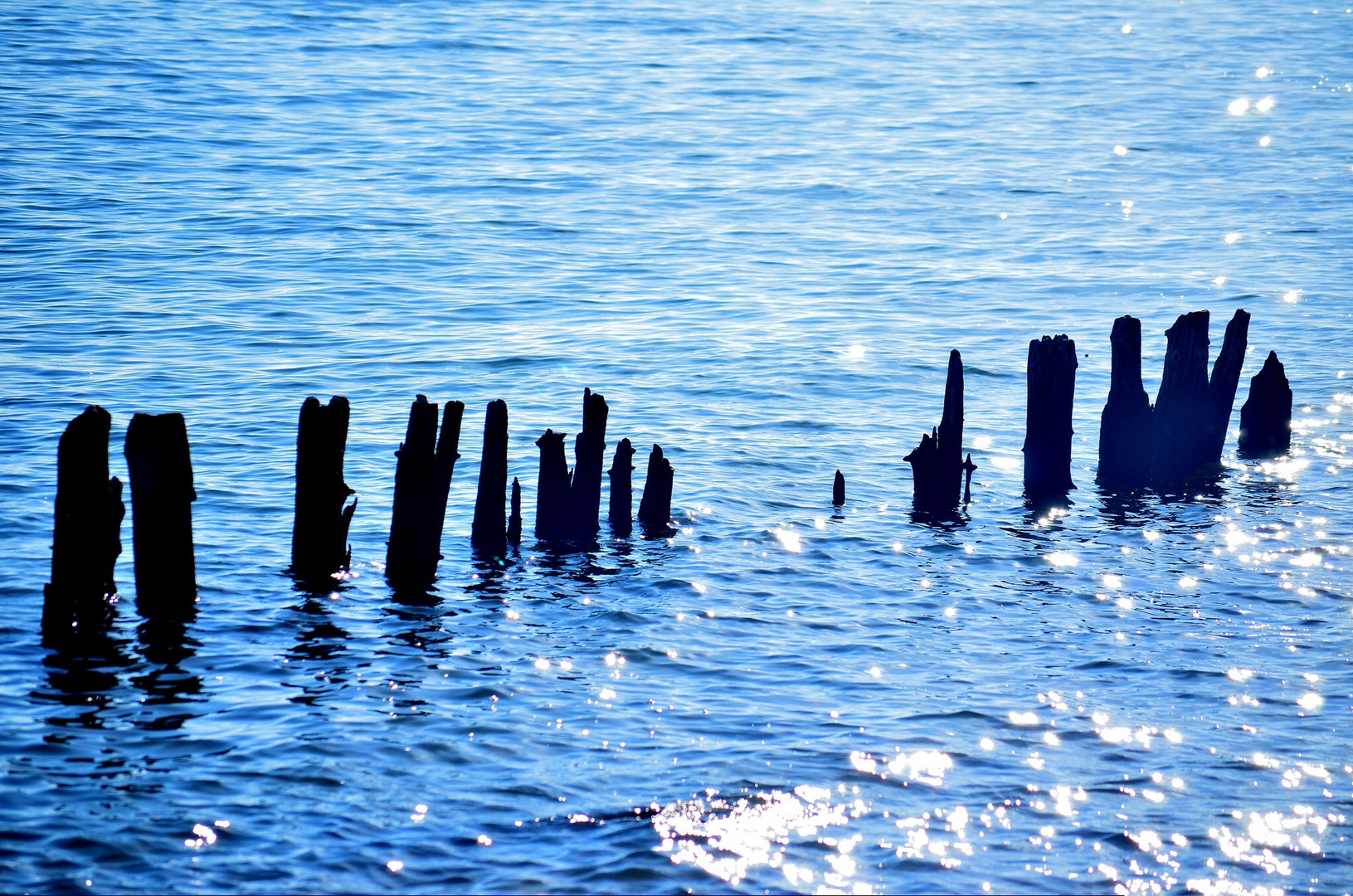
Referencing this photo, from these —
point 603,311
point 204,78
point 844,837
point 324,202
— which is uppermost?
point 204,78

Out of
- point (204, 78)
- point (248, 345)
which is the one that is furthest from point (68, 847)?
point (204, 78)

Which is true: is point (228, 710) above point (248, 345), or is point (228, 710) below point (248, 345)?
below

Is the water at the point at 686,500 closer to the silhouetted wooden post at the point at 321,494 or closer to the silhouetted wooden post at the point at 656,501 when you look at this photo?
the silhouetted wooden post at the point at 321,494

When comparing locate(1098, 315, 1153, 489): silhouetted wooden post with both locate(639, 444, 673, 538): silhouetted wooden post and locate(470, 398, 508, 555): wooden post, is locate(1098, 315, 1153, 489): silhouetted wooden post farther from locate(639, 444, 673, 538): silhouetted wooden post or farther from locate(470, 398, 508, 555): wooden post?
locate(470, 398, 508, 555): wooden post

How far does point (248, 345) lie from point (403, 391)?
4.74 metres

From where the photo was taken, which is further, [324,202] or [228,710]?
[324,202]

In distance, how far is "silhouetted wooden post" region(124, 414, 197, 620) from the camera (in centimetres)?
1469

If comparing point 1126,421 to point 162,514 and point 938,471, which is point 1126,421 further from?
point 162,514

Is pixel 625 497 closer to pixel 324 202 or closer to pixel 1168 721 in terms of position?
pixel 1168 721

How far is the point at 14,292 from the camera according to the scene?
3334 cm

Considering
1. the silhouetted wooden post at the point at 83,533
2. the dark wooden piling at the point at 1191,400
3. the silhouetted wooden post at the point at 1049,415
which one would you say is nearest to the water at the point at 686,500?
the silhouetted wooden post at the point at 83,533

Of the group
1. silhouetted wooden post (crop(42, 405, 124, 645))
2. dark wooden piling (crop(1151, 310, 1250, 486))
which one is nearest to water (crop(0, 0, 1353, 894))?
silhouetted wooden post (crop(42, 405, 124, 645))

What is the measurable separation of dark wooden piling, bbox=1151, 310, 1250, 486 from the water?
0.73 meters

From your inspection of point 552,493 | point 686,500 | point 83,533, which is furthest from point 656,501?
point 83,533
